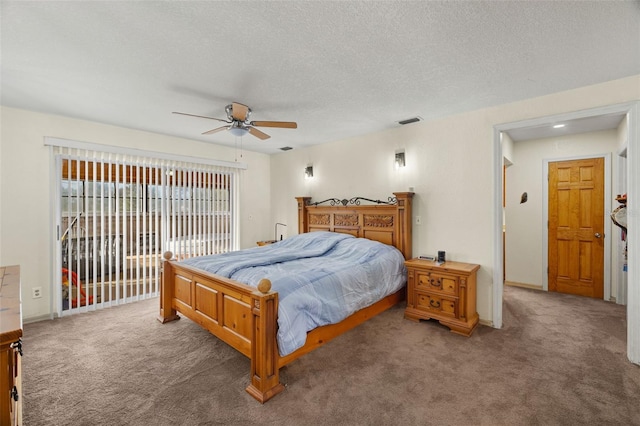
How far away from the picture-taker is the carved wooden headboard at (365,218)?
390 centimetres

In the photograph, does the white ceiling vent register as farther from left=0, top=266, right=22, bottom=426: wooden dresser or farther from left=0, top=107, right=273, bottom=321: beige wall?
left=0, top=107, right=273, bottom=321: beige wall

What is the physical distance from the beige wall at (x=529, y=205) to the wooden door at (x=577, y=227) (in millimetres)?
145

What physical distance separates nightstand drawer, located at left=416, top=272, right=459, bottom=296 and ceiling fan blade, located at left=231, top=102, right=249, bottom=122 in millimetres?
2678

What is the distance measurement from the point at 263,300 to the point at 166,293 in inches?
78.2

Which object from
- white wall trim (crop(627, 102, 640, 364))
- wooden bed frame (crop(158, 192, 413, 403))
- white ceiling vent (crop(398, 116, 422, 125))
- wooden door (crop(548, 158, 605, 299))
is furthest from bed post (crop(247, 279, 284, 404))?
wooden door (crop(548, 158, 605, 299))

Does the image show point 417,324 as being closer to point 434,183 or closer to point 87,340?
point 434,183

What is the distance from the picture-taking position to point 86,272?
12.4 ft

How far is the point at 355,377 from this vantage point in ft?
7.57

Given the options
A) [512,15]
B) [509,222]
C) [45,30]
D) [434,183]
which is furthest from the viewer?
[509,222]

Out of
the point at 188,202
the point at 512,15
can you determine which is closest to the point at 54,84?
the point at 188,202

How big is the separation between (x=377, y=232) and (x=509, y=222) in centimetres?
268

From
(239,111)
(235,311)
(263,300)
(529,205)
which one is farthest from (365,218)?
(529,205)

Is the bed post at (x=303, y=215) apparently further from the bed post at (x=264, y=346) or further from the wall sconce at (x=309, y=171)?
the bed post at (x=264, y=346)

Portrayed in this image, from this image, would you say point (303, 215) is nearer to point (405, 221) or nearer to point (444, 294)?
point (405, 221)
